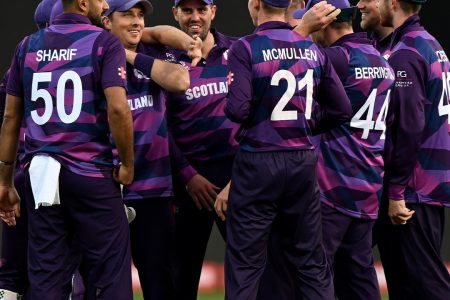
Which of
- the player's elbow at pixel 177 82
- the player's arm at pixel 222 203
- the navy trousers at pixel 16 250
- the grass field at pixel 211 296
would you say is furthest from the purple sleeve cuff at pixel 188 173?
the grass field at pixel 211 296

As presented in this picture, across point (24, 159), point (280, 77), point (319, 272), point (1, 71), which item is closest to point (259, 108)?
point (280, 77)

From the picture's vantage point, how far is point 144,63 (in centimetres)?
530

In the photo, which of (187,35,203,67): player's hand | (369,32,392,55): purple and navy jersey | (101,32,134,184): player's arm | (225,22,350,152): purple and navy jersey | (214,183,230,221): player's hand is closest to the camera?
(101,32,134,184): player's arm

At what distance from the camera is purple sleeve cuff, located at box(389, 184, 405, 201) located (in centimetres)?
548

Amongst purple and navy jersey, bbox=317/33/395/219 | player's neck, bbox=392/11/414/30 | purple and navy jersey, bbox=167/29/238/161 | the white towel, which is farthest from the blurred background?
the white towel

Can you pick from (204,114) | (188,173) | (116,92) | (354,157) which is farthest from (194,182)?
(116,92)

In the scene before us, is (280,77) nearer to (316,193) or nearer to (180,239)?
(316,193)

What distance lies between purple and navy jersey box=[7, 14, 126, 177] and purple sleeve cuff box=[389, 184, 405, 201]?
5.25ft

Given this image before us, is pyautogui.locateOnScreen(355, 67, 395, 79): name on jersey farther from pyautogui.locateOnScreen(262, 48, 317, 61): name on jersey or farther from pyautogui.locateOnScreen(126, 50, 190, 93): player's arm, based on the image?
pyautogui.locateOnScreen(126, 50, 190, 93): player's arm

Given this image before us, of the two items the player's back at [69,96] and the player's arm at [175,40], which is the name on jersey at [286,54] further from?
the player's back at [69,96]

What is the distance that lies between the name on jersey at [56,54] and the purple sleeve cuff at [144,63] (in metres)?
0.60

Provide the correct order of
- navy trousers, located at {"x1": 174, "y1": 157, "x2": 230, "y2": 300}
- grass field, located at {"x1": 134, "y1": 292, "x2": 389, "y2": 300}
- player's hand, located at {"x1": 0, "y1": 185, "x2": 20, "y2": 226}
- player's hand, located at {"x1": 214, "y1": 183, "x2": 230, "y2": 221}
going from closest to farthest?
1. player's hand, located at {"x1": 0, "y1": 185, "x2": 20, "y2": 226}
2. player's hand, located at {"x1": 214, "y1": 183, "x2": 230, "y2": 221}
3. navy trousers, located at {"x1": 174, "y1": 157, "x2": 230, "y2": 300}
4. grass field, located at {"x1": 134, "y1": 292, "x2": 389, "y2": 300}

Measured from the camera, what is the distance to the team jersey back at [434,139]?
552 cm

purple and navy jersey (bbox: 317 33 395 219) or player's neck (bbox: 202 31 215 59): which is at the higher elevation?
player's neck (bbox: 202 31 215 59)
